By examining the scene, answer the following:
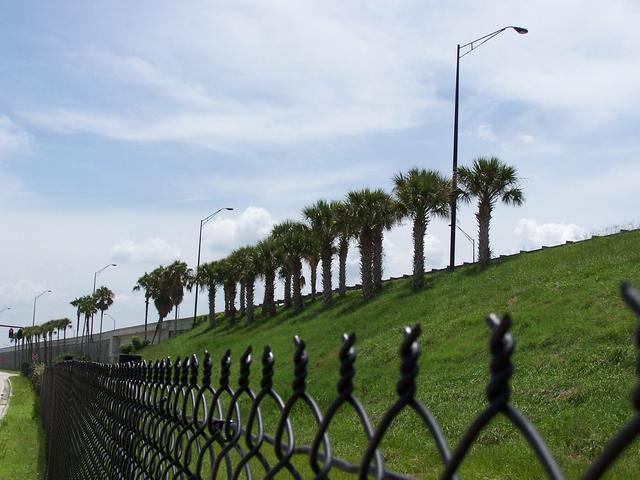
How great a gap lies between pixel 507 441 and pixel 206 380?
1199 centimetres

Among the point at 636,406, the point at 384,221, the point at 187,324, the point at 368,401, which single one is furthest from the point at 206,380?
the point at 187,324

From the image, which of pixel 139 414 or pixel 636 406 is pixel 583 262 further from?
pixel 636 406

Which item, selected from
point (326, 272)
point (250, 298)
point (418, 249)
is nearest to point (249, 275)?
point (250, 298)

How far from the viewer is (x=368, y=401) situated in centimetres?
2147

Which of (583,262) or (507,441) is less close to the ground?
(583,262)

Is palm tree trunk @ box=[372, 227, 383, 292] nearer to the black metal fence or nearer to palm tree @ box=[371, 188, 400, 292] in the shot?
palm tree @ box=[371, 188, 400, 292]

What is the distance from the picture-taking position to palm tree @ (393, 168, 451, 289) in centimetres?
4081

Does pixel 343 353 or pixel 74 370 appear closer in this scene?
pixel 343 353

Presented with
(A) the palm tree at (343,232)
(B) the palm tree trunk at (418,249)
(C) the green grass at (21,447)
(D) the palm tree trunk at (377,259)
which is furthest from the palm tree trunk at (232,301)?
(C) the green grass at (21,447)

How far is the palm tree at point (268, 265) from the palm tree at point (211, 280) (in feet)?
36.3

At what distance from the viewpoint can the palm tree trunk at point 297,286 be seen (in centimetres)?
5366

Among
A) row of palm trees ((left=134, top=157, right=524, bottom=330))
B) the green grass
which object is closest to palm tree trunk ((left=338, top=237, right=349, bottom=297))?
row of palm trees ((left=134, top=157, right=524, bottom=330))

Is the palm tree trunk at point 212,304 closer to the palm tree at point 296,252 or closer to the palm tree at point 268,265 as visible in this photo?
the palm tree at point 268,265

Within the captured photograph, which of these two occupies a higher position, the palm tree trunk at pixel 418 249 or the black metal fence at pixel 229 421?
the palm tree trunk at pixel 418 249
